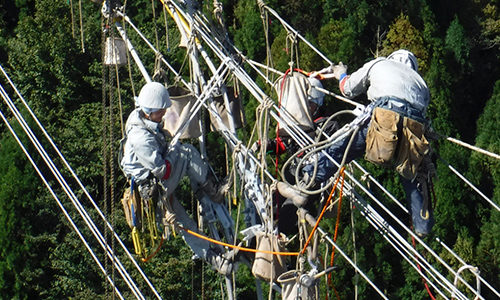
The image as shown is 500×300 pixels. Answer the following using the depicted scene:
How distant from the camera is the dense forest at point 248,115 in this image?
17203 mm

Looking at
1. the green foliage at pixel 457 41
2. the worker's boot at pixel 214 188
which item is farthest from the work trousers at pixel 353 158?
the green foliage at pixel 457 41

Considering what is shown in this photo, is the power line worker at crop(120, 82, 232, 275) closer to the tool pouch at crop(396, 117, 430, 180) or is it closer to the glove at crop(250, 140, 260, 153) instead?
the glove at crop(250, 140, 260, 153)

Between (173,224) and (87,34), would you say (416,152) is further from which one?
(87,34)

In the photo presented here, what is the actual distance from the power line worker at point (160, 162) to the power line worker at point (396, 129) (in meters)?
1.19

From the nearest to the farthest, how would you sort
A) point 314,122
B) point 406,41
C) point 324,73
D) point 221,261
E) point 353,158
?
point 353,158 → point 221,261 → point 324,73 → point 314,122 → point 406,41

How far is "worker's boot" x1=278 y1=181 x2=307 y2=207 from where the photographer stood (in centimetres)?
957

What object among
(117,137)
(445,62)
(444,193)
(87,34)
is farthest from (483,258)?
(87,34)

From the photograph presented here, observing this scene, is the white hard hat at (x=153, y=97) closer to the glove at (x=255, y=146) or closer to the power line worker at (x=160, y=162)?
the power line worker at (x=160, y=162)

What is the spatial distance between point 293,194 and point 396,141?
1186 millimetres

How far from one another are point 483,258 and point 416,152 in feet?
27.6

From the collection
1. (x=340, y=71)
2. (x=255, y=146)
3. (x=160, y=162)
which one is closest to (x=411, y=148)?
(x=340, y=71)

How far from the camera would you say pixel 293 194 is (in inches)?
377

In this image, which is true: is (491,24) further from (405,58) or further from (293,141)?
(405,58)

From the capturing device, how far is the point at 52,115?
18531 millimetres
